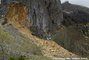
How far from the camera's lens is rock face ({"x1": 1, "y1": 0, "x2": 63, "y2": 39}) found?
23819mm

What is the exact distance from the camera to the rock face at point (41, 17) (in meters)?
23.8

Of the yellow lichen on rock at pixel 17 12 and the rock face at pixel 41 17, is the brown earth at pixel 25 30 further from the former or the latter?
the rock face at pixel 41 17

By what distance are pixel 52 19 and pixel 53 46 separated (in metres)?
6.83

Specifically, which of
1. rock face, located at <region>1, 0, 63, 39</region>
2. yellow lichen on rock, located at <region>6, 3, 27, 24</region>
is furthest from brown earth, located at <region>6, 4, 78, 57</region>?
rock face, located at <region>1, 0, 63, 39</region>

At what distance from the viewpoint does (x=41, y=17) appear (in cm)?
2462

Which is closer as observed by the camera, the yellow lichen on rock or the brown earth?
the brown earth

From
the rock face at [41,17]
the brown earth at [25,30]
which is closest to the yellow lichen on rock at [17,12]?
the brown earth at [25,30]

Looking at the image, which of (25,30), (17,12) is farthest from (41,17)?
(25,30)

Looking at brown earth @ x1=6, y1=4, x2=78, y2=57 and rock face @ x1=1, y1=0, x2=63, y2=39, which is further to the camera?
rock face @ x1=1, y1=0, x2=63, y2=39

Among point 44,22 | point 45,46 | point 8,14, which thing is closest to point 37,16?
point 44,22

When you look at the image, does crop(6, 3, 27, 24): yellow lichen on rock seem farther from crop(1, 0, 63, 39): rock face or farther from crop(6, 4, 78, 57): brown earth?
crop(1, 0, 63, 39): rock face

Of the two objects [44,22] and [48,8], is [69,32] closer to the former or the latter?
[44,22]

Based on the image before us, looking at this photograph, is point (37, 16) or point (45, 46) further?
point (37, 16)

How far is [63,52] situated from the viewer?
20844mm
